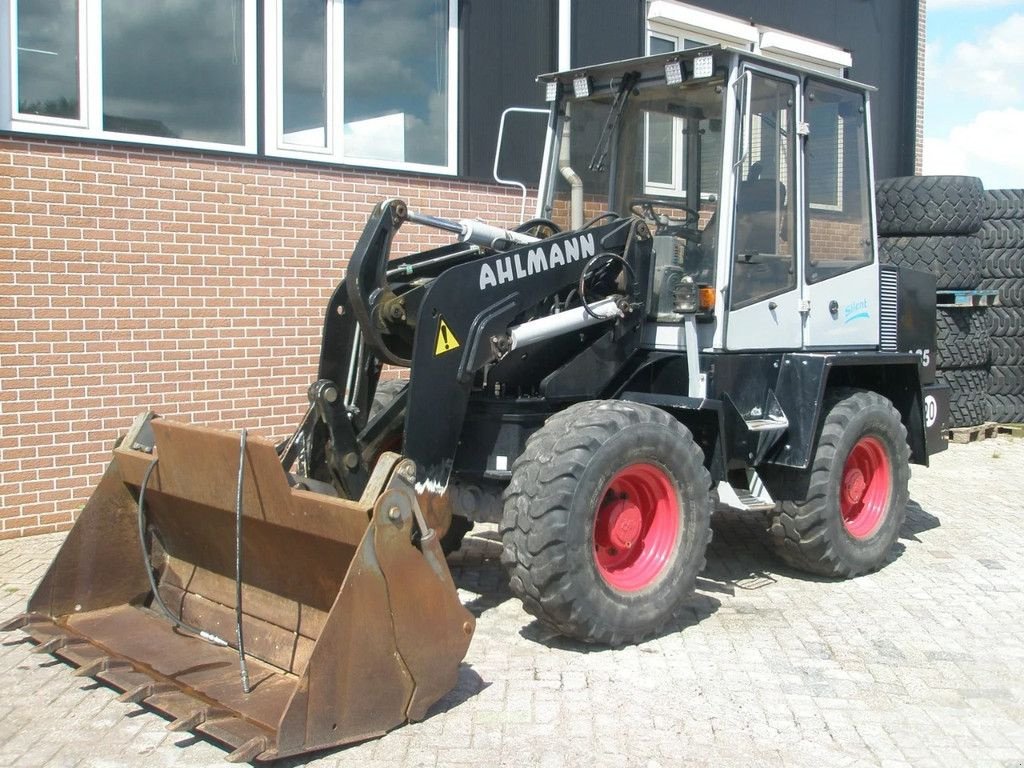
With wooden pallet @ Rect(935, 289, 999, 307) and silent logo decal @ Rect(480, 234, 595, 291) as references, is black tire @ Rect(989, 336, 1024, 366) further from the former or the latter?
silent logo decal @ Rect(480, 234, 595, 291)

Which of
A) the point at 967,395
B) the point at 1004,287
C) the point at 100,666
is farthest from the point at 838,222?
the point at 1004,287

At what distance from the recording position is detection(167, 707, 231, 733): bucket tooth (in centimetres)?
384

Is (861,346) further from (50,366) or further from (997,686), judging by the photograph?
(50,366)

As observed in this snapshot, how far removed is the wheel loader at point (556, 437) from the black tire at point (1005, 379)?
5404 mm

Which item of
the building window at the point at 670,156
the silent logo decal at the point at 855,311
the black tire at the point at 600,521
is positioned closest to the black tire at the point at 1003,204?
the silent logo decal at the point at 855,311

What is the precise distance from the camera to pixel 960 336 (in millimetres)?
11297

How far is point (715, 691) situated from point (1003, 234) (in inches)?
352

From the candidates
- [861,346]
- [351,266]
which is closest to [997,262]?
[861,346]

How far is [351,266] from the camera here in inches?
198

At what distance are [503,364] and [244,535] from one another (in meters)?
1.62

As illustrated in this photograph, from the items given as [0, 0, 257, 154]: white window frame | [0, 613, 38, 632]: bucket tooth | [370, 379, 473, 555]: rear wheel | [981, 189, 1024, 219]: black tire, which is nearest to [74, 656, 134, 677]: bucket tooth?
[0, 613, 38, 632]: bucket tooth

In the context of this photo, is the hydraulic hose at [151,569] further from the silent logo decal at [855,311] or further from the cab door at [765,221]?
the silent logo decal at [855,311]

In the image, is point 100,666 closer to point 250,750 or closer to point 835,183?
point 250,750

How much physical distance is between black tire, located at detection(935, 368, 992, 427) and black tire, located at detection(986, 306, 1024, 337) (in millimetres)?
454
